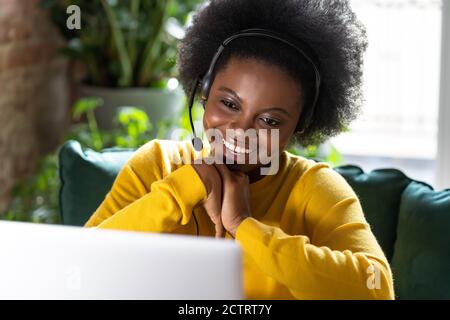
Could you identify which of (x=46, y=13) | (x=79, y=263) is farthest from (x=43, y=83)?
(x=79, y=263)

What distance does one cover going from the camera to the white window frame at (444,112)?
2.11 meters

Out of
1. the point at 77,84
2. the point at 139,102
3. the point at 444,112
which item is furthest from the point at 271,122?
the point at 77,84

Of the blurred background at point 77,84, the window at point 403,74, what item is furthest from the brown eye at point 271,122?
the window at point 403,74

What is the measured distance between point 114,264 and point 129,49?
8.22 feet

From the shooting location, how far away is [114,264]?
739 mm

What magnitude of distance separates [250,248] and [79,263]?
47cm

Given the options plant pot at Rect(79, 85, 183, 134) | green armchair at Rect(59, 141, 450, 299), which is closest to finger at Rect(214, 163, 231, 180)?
green armchair at Rect(59, 141, 450, 299)

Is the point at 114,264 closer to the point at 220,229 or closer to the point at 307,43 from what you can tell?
the point at 220,229

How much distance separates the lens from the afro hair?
129 centimetres

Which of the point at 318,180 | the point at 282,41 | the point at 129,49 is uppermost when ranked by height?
the point at 129,49

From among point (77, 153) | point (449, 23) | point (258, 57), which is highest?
point (449, 23)

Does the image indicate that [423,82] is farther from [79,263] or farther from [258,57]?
[79,263]

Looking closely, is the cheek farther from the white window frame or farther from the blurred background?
the blurred background

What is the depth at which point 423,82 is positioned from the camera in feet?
16.8
